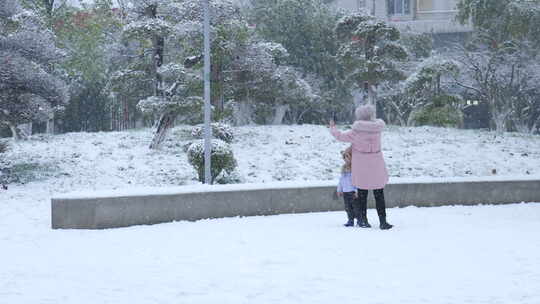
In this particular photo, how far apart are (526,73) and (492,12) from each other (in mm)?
2541

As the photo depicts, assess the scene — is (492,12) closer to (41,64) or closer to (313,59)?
(313,59)

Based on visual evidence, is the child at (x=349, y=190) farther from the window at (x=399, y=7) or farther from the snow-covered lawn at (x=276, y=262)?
the window at (x=399, y=7)

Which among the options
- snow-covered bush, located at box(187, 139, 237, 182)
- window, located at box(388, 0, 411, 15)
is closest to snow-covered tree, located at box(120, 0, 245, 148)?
snow-covered bush, located at box(187, 139, 237, 182)

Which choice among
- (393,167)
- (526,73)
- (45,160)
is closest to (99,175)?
(45,160)

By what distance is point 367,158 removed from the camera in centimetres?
1073

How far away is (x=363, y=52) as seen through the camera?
1000 inches

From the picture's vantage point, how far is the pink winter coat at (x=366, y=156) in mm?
10625

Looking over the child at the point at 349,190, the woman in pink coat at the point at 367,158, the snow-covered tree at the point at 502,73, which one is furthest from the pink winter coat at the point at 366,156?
the snow-covered tree at the point at 502,73

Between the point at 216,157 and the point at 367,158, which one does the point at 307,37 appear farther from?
the point at 367,158

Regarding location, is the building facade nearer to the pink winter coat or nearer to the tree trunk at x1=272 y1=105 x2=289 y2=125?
the tree trunk at x1=272 y1=105 x2=289 y2=125

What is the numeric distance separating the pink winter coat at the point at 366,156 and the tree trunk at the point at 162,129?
1016cm

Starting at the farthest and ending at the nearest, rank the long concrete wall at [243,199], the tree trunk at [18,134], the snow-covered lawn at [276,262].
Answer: the tree trunk at [18,134] < the long concrete wall at [243,199] < the snow-covered lawn at [276,262]

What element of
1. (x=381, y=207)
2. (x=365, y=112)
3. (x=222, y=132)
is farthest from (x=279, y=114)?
(x=381, y=207)

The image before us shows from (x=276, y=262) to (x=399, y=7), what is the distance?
35.6 m
